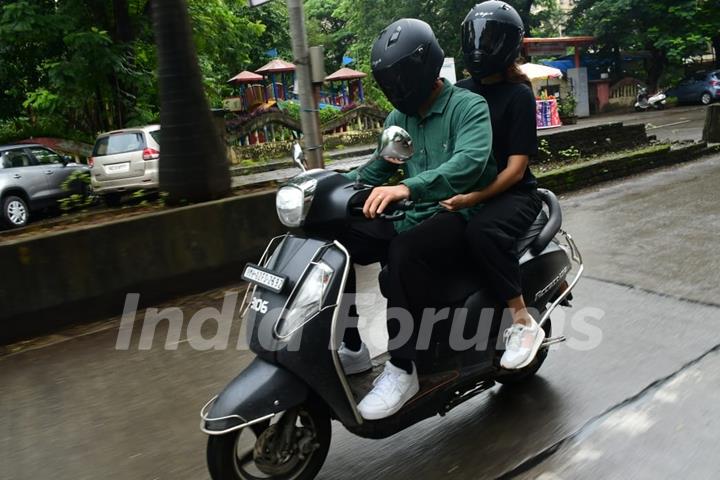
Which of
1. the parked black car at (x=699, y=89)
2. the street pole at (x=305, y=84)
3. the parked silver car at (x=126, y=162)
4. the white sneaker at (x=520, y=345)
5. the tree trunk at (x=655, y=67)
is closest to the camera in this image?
the white sneaker at (x=520, y=345)

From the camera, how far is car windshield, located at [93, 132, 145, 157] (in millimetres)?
12992

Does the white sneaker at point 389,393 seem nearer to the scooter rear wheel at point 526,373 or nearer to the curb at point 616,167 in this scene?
the scooter rear wheel at point 526,373

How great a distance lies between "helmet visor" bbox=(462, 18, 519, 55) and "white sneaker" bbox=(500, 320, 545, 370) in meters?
1.46

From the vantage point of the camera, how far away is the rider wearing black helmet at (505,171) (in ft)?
9.75

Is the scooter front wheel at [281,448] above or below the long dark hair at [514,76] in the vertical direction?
below

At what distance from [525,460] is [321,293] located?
126 cm

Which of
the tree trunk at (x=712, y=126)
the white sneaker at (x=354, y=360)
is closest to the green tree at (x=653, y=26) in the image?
the tree trunk at (x=712, y=126)

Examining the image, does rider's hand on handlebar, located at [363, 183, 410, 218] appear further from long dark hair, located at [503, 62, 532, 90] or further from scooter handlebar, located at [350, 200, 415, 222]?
long dark hair, located at [503, 62, 532, 90]

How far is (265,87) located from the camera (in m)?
32.7

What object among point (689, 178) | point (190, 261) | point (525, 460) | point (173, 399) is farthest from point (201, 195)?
point (689, 178)

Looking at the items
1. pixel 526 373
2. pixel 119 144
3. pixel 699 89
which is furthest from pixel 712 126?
pixel 699 89

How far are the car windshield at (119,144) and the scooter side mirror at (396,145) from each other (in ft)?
37.5

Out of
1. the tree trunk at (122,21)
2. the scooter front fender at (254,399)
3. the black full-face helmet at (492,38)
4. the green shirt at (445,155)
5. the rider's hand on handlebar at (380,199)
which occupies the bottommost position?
the scooter front fender at (254,399)

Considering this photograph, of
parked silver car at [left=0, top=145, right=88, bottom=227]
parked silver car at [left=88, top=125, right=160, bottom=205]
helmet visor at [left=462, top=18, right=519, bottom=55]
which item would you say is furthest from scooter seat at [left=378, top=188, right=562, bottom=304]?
parked silver car at [left=0, top=145, right=88, bottom=227]
